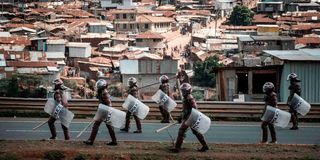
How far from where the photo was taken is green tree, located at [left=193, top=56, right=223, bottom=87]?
44.9 metres

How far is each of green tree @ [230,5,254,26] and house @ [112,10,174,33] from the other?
8.25 meters

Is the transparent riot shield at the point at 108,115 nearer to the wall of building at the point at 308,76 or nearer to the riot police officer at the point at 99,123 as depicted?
the riot police officer at the point at 99,123

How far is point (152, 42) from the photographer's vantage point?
59938 mm

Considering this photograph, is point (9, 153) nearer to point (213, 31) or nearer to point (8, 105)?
point (8, 105)

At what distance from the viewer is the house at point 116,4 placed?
8475cm

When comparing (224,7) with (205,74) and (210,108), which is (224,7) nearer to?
(205,74)

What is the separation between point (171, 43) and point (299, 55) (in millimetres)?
47345

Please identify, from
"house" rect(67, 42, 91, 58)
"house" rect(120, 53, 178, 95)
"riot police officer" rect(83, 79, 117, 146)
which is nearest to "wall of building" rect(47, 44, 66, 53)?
"house" rect(67, 42, 91, 58)

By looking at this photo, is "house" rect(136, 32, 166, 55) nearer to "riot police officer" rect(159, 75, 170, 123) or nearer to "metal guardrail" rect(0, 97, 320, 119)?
"metal guardrail" rect(0, 97, 320, 119)

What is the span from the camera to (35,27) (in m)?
64.4

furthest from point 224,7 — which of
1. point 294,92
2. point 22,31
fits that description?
point 294,92

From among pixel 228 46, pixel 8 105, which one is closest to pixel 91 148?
pixel 8 105

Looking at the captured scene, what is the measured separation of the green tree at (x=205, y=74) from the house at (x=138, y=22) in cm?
2285

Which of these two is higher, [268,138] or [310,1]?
[310,1]
